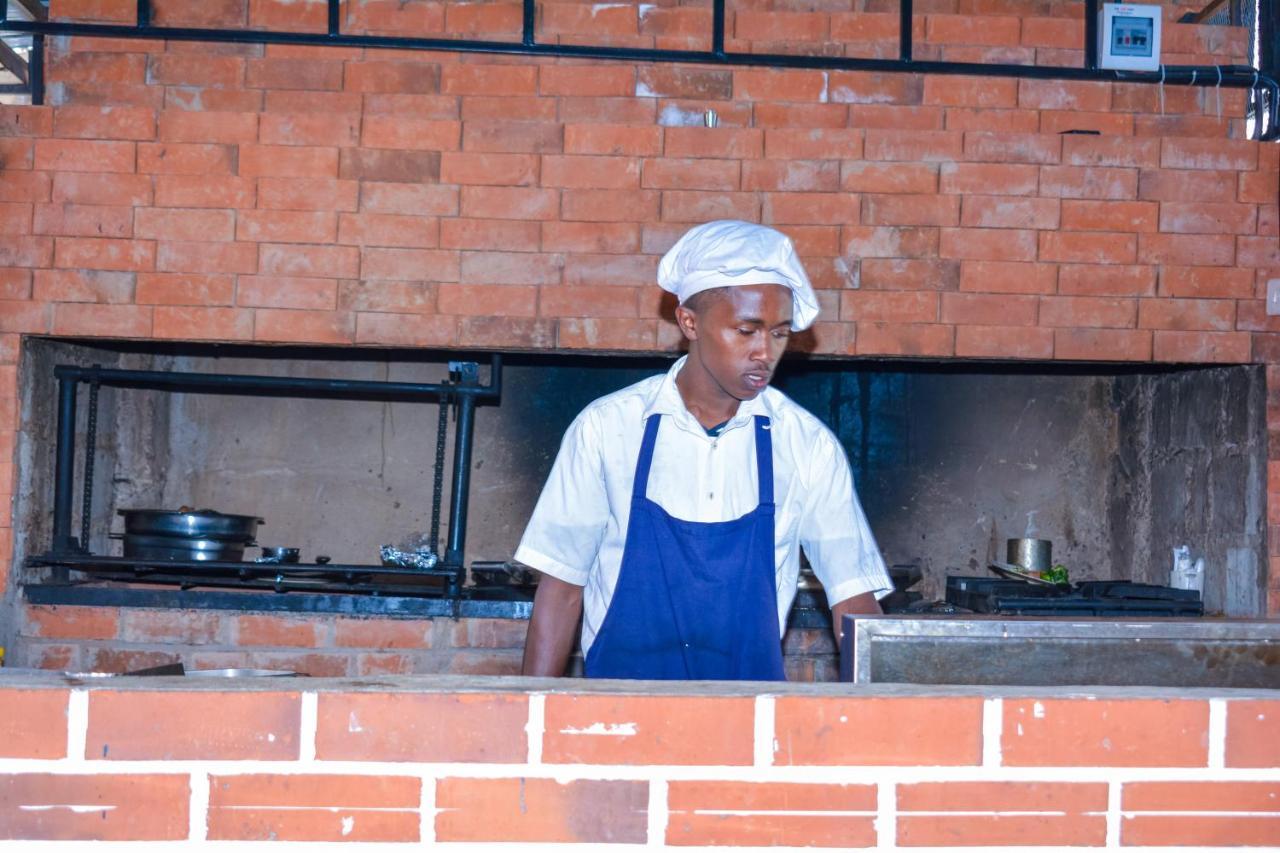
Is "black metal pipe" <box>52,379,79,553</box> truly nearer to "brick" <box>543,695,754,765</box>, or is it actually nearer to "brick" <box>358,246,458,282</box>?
"brick" <box>358,246,458,282</box>

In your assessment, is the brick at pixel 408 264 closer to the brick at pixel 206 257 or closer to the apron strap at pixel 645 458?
the brick at pixel 206 257

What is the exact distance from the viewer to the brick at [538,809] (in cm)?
127

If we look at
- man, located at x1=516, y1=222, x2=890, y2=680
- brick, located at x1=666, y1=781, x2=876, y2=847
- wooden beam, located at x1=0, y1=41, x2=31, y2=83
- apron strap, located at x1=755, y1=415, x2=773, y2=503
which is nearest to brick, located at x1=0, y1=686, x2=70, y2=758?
brick, located at x1=666, y1=781, x2=876, y2=847

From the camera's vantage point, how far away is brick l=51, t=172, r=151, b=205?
11.7 feet

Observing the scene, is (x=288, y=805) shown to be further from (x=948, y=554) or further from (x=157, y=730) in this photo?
(x=948, y=554)

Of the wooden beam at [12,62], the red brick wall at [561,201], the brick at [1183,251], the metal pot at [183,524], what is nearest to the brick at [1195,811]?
the red brick wall at [561,201]

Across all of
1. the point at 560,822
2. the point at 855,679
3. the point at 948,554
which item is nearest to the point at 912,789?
the point at 855,679

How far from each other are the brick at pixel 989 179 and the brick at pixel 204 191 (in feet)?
6.25

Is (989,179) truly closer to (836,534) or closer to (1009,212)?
(1009,212)

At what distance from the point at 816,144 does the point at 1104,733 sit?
2572 millimetres

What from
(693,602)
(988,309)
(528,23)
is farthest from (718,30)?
(693,602)

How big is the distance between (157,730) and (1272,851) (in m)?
1.10

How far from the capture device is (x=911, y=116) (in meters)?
3.65

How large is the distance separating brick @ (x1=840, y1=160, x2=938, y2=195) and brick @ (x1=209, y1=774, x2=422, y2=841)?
2.68 meters
